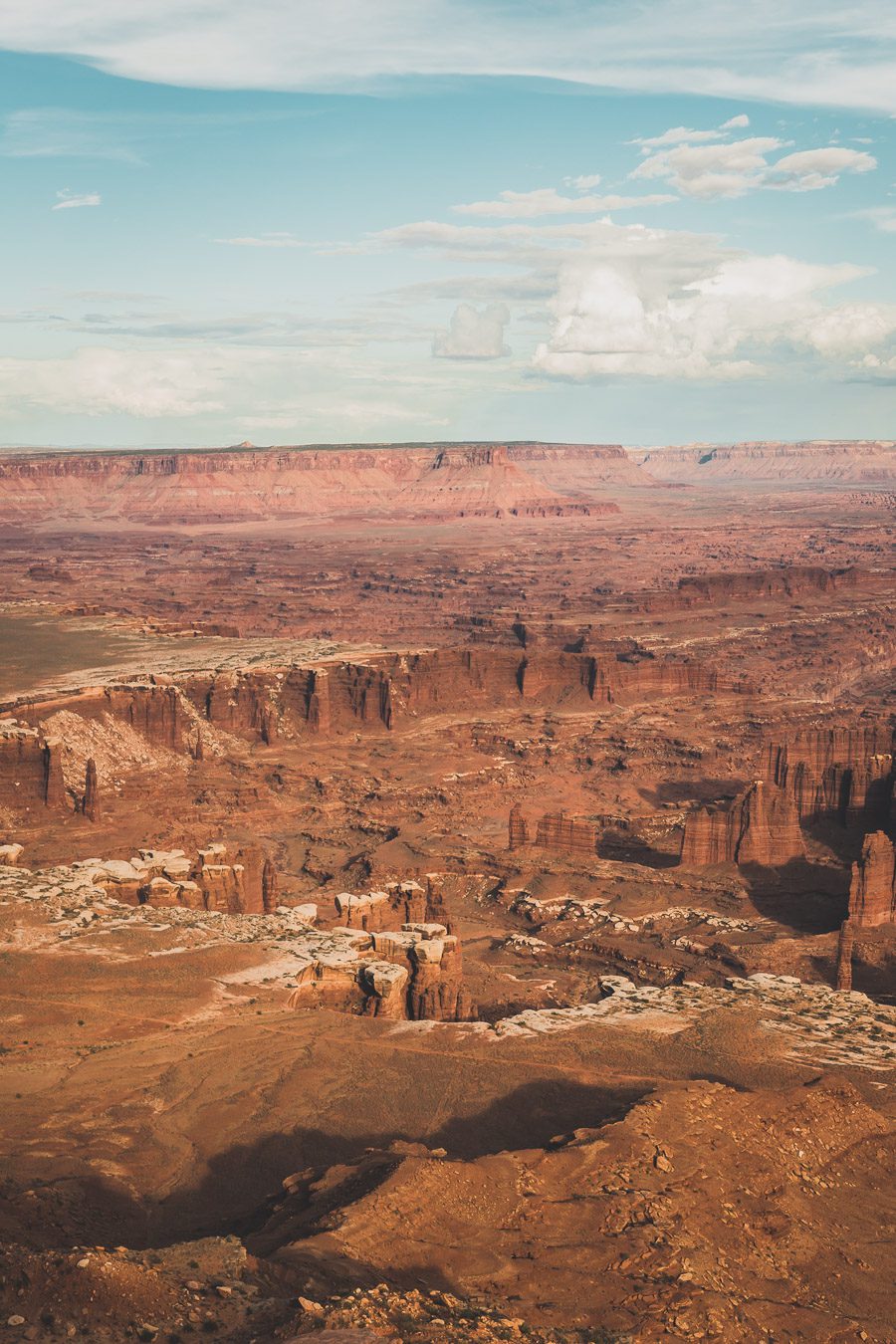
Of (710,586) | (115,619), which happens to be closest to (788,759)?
(115,619)

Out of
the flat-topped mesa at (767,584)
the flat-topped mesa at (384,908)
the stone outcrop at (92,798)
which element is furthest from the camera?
the flat-topped mesa at (767,584)

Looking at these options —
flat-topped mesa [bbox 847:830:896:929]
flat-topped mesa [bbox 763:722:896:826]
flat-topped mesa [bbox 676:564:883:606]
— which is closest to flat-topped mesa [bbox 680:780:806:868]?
flat-topped mesa [bbox 763:722:896:826]

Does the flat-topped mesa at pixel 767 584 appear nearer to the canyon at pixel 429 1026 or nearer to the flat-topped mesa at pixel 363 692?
the flat-topped mesa at pixel 363 692

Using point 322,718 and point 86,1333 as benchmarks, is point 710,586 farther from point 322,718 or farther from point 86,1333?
point 86,1333

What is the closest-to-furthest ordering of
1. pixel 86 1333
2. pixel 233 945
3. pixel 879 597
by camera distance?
pixel 86 1333, pixel 233 945, pixel 879 597

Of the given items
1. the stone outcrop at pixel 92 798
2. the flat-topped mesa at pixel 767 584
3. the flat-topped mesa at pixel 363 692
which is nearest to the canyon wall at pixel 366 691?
the flat-topped mesa at pixel 363 692
